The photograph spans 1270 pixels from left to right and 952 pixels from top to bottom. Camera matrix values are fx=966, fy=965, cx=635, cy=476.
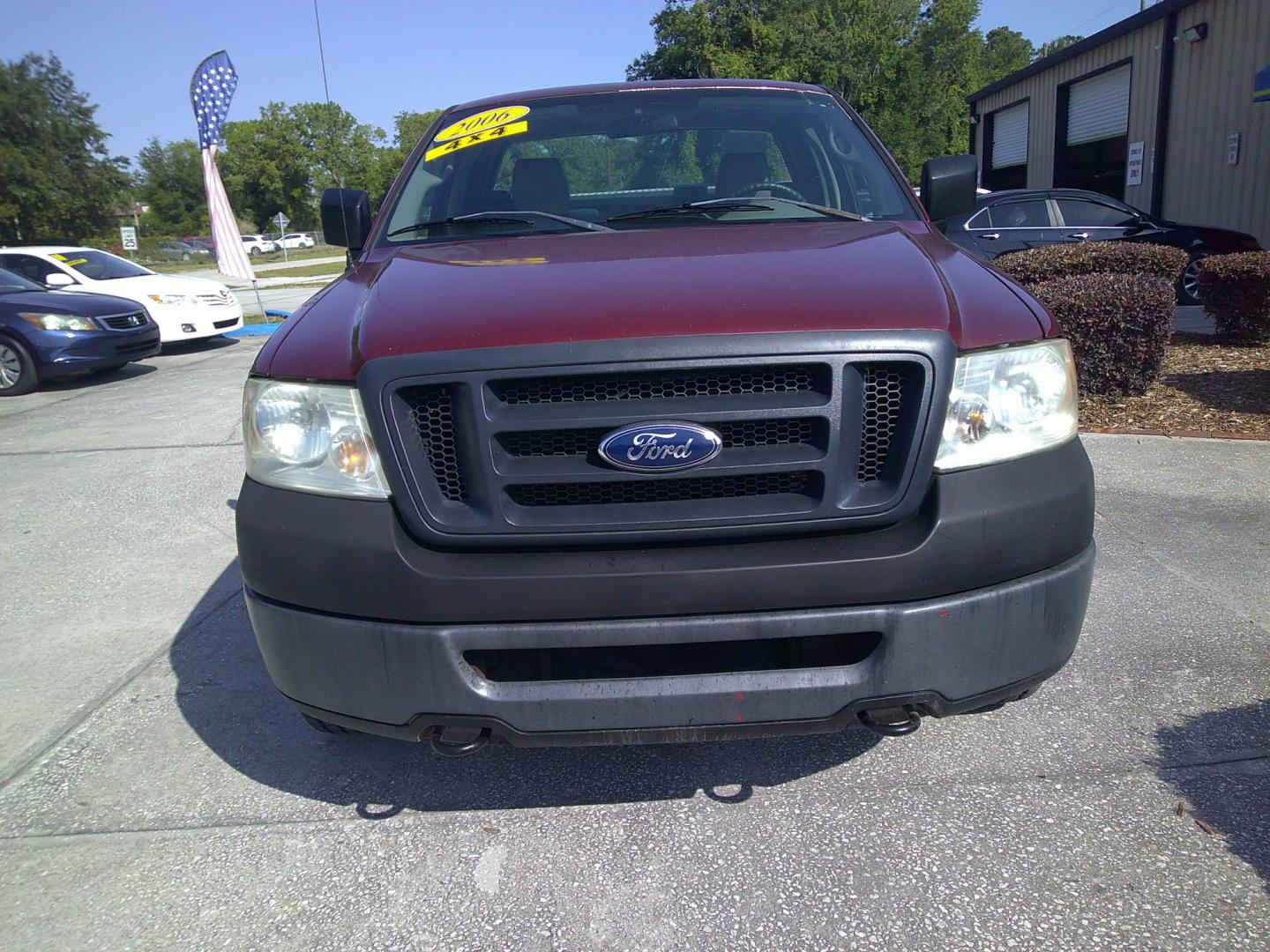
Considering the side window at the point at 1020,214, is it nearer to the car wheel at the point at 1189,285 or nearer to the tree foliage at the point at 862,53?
the car wheel at the point at 1189,285

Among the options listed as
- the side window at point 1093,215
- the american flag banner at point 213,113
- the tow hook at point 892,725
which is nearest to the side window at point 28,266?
the american flag banner at point 213,113

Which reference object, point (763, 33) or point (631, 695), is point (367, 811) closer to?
point (631, 695)

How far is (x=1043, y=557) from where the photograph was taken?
2047mm

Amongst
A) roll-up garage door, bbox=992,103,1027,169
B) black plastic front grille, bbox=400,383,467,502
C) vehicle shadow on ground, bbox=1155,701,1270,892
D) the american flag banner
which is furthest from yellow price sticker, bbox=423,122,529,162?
roll-up garage door, bbox=992,103,1027,169

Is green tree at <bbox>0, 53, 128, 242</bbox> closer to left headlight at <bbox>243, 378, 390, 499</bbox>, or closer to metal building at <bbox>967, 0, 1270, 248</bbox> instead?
metal building at <bbox>967, 0, 1270, 248</bbox>

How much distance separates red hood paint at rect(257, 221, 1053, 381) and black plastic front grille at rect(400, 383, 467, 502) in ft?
0.35

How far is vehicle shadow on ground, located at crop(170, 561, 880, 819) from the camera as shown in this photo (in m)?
2.63

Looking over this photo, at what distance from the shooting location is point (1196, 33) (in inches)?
589

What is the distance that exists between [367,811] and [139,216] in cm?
8352

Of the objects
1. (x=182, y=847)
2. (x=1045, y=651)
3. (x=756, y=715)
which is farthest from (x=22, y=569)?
(x=1045, y=651)

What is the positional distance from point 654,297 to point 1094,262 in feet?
25.6

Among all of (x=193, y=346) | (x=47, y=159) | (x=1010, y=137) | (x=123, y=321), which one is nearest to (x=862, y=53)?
(x=1010, y=137)

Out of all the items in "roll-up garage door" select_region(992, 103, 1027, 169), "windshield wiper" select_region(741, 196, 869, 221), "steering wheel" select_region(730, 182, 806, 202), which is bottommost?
"windshield wiper" select_region(741, 196, 869, 221)

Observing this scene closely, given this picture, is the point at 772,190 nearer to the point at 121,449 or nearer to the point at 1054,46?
the point at 121,449
